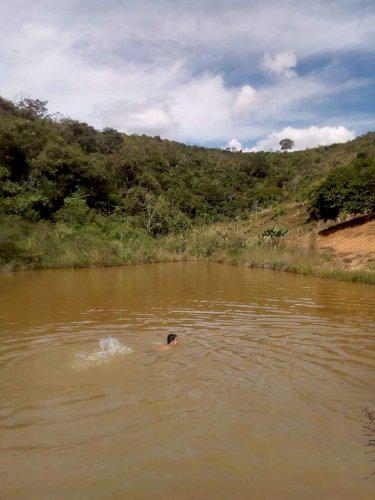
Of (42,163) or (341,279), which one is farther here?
(42,163)

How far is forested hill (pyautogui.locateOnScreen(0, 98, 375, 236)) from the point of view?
2788cm

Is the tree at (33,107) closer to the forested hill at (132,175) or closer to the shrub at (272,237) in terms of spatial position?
the forested hill at (132,175)

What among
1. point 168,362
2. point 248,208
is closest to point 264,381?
point 168,362

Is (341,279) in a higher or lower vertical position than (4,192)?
lower

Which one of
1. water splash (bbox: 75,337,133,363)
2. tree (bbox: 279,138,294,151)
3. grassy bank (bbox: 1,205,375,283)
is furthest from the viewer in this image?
tree (bbox: 279,138,294,151)

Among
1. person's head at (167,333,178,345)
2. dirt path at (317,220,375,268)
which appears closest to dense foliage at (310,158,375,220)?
dirt path at (317,220,375,268)

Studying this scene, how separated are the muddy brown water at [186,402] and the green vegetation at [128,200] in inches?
407

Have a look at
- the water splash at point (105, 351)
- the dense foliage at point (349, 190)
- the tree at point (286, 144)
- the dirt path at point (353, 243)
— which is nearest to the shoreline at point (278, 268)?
the dirt path at point (353, 243)

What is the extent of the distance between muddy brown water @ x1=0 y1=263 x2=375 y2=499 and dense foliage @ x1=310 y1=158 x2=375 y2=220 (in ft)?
45.9

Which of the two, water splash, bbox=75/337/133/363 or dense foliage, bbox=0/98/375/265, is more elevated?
dense foliage, bbox=0/98/375/265

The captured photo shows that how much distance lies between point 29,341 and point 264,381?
13.1 feet

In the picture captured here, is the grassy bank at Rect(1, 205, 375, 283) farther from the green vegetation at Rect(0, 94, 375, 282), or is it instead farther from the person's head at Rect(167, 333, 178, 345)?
the person's head at Rect(167, 333, 178, 345)

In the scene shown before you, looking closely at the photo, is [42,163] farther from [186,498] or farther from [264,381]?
[186,498]

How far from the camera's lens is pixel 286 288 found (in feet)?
47.0
